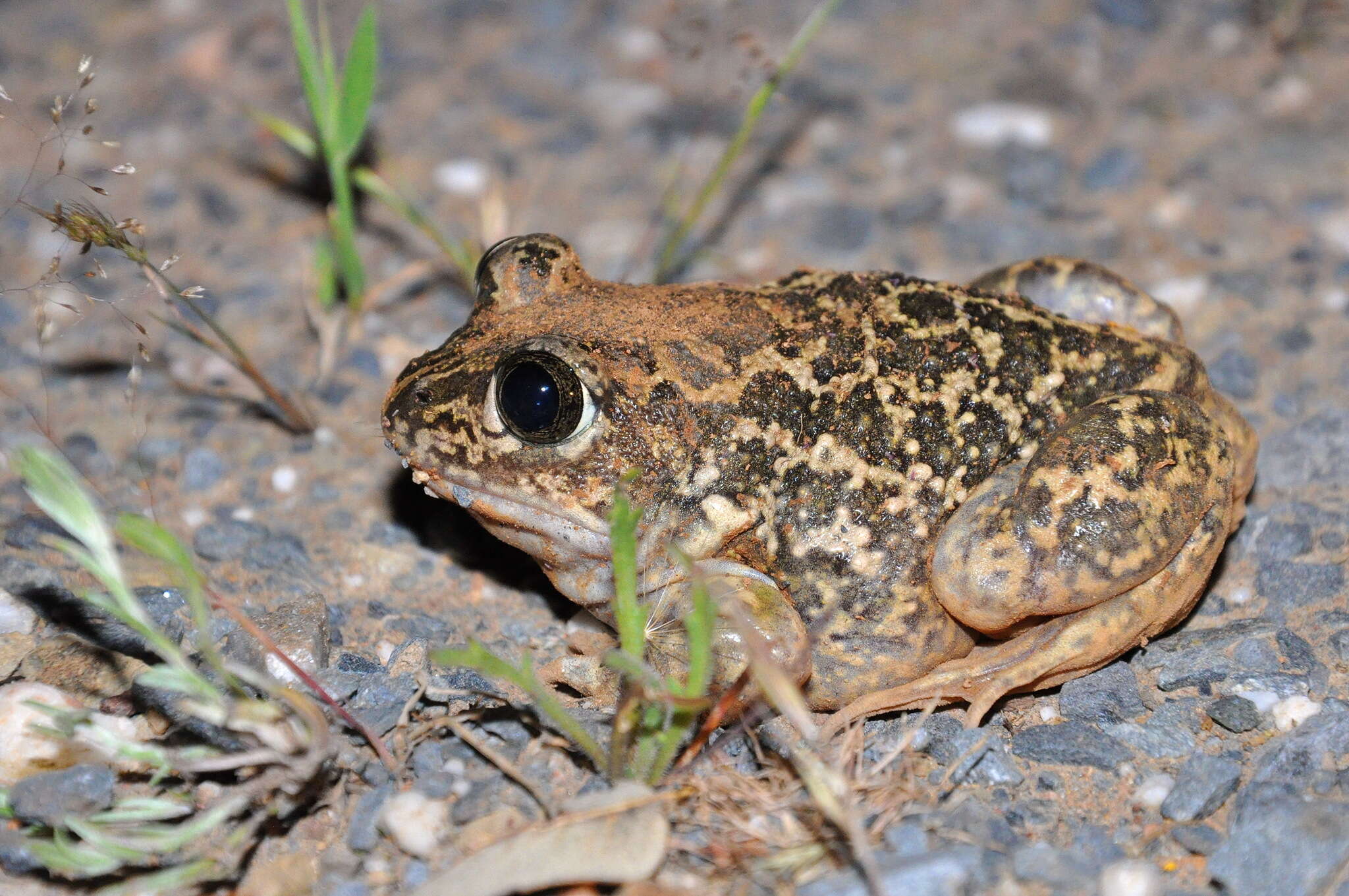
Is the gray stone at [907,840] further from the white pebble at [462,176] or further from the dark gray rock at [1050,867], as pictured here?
the white pebble at [462,176]

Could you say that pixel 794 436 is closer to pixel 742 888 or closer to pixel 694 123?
pixel 742 888

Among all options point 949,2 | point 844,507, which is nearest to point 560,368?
point 844,507

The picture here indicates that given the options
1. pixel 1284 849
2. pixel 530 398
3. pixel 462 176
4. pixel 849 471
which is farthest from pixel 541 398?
pixel 462 176

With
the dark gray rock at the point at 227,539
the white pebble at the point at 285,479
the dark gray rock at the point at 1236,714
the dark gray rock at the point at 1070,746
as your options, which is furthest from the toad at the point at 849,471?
the white pebble at the point at 285,479

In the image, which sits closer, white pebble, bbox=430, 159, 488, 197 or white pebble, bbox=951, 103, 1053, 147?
white pebble, bbox=430, 159, 488, 197

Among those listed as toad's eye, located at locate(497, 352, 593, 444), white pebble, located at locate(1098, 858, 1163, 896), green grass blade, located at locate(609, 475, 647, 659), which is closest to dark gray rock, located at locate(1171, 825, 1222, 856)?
white pebble, located at locate(1098, 858, 1163, 896)

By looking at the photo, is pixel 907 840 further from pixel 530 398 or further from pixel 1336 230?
pixel 1336 230

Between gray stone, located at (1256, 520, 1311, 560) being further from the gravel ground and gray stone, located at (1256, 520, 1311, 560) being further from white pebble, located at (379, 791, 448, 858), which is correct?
white pebble, located at (379, 791, 448, 858)
